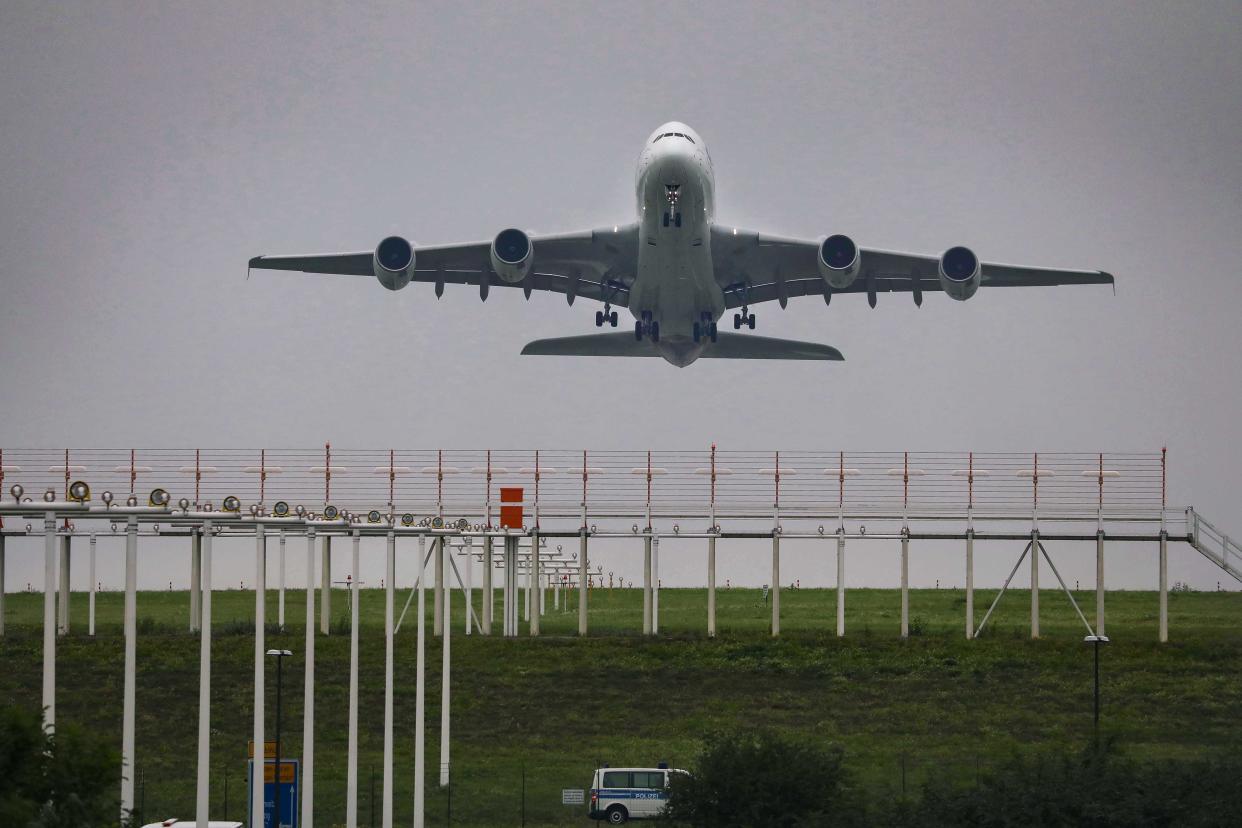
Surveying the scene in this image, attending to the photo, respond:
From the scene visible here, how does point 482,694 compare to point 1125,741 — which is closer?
point 1125,741

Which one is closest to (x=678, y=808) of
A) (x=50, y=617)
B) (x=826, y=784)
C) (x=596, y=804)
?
(x=826, y=784)

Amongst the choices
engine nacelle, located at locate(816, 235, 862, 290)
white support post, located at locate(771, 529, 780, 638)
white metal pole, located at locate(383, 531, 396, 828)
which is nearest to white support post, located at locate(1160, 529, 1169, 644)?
white support post, located at locate(771, 529, 780, 638)

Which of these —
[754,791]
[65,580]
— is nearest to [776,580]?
[65,580]

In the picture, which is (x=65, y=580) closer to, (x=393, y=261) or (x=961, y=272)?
(x=393, y=261)

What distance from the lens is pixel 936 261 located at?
4966 cm

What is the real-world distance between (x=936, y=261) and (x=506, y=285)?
12223 millimetres

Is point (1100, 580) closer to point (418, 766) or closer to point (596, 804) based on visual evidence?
point (596, 804)

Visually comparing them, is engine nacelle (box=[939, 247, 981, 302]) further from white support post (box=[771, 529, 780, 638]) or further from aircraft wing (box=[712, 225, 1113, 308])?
white support post (box=[771, 529, 780, 638])

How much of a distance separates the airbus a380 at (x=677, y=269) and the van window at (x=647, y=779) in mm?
13244

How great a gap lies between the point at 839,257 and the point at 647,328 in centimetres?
804

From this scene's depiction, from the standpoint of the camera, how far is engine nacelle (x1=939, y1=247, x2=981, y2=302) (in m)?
45.4

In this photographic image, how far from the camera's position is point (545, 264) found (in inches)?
1994

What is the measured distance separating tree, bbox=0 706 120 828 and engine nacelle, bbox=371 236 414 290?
77.8 feet

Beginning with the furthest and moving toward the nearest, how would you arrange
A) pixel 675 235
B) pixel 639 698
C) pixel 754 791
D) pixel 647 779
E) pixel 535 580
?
1. pixel 535 580
2. pixel 639 698
3. pixel 675 235
4. pixel 647 779
5. pixel 754 791
